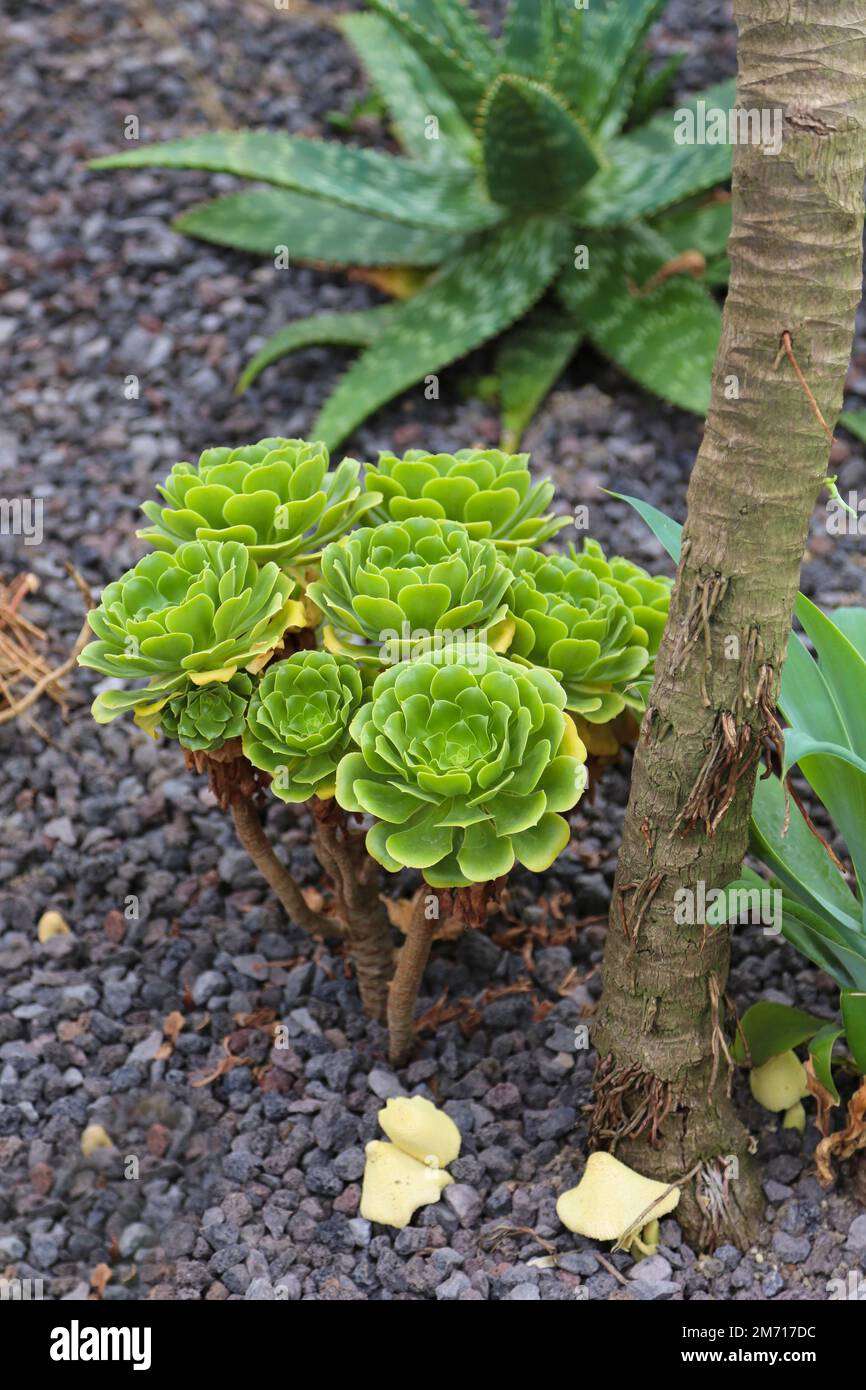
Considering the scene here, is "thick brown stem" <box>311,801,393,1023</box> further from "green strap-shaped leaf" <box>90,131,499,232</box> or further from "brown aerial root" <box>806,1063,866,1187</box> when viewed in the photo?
"green strap-shaped leaf" <box>90,131,499,232</box>

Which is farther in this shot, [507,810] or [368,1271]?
[368,1271]

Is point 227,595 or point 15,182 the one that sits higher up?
point 15,182

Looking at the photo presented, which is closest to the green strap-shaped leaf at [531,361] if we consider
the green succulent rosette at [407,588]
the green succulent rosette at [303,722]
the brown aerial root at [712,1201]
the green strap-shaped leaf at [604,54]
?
the green strap-shaped leaf at [604,54]

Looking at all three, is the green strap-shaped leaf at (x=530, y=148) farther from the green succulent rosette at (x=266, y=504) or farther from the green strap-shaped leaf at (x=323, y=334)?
the green succulent rosette at (x=266, y=504)

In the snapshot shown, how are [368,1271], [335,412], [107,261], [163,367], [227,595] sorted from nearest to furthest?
[227,595] → [368,1271] → [335,412] → [163,367] → [107,261]

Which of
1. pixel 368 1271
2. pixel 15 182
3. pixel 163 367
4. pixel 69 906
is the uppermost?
pixel 15 182

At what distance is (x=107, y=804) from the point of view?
86.1 inches

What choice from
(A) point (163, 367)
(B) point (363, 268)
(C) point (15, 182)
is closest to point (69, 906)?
(A) point (163, 367)

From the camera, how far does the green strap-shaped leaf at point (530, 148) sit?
245 cm

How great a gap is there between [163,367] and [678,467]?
3.69 feet

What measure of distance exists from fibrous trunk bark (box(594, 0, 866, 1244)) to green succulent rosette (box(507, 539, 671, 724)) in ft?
0.42

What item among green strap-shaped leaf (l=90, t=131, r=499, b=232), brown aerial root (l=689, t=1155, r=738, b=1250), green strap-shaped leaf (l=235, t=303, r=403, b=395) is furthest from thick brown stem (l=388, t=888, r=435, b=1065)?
green strap-shaped leaf (l=90, t=131, r=499, b=232)

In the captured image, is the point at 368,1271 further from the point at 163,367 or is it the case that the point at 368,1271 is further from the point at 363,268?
the point at 363,268

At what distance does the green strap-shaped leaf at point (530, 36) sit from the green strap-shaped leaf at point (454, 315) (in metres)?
0.37
